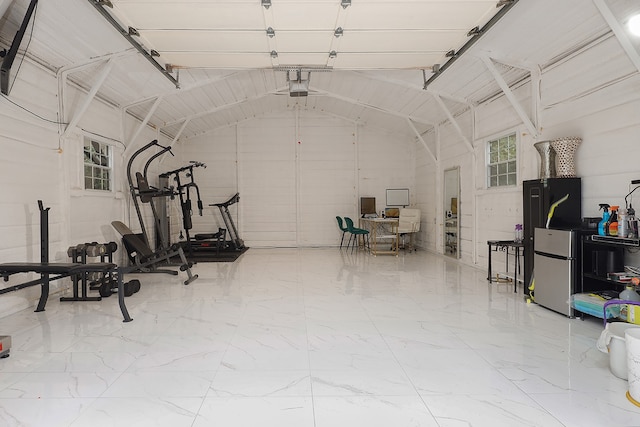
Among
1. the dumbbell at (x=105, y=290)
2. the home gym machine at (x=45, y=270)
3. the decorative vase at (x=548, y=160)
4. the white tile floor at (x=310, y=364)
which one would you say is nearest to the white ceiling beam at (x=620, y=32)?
the decorative vase at (x=548, y=160)

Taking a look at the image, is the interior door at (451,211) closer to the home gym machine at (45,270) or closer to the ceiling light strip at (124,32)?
the ceiling light strip at (124,32)

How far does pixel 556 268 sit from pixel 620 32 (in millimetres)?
2285

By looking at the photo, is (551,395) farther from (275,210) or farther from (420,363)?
(275,210)

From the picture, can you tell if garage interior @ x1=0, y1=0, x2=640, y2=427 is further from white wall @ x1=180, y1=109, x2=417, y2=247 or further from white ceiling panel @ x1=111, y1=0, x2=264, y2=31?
white wall @ x1=180, y1=109, x2=417, y2=247

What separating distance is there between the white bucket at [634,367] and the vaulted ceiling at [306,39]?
264 cm

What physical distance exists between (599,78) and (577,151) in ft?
2.58

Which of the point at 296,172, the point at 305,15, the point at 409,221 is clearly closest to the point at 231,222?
the point at 296,172

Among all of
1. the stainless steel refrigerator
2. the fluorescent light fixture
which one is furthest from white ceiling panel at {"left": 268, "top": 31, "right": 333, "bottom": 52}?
the stainless steel refrigerator

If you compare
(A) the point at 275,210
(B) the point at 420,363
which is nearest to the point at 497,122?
(B) the point at 420,363

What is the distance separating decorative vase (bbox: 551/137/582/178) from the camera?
4.34 metres

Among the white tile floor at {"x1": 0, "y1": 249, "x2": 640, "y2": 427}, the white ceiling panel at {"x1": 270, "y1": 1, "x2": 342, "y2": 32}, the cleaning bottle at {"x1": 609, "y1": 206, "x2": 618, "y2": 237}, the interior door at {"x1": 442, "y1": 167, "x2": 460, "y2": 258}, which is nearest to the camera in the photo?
the white tile floor at {"x1": 0, "y1": 249, "x2": 640, "y2": 427}

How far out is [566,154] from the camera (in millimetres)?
4379

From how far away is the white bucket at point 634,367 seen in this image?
2242mm

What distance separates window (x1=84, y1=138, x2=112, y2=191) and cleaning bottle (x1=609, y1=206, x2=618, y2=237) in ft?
22.2
